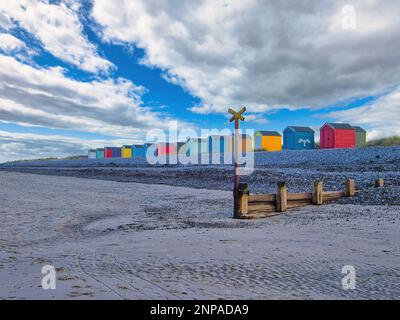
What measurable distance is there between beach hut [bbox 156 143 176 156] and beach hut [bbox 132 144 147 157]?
7914mm

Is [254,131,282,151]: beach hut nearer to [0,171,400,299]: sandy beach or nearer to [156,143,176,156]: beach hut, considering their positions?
[156,143,176,156]: beach hut

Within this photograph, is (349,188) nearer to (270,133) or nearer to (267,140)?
(267,140)

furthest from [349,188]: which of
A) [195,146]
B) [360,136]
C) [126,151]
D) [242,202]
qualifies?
[126,151]

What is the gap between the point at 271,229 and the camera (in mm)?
8820

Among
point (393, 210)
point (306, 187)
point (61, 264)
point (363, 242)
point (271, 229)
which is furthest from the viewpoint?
point (306, 187)

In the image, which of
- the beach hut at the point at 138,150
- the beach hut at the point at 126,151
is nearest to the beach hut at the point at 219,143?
the beach hut at the point at 138,150

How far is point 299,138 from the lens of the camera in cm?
5438

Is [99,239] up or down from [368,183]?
down

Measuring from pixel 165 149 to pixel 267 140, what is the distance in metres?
31.8

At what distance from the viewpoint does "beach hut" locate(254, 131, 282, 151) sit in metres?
60.9

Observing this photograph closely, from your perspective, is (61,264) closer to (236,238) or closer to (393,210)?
(236,238)

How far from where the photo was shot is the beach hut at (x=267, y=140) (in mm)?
60938

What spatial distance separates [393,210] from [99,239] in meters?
9.97
